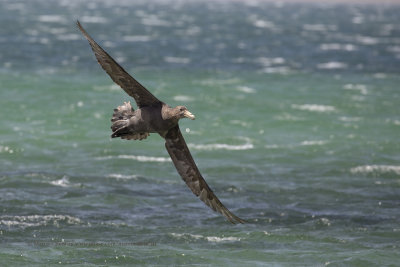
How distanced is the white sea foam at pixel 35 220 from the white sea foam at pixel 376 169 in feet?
32.1

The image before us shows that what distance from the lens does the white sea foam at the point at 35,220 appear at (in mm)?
20859

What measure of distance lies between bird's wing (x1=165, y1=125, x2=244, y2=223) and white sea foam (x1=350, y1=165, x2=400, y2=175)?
12269mm

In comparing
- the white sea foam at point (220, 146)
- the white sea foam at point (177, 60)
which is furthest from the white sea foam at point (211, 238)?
the white sea foam at point (177, 60)

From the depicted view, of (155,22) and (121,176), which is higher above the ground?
(155,22)

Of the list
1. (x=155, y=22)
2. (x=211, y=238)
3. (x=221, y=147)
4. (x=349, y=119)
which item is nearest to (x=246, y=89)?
(x=349, y=119)

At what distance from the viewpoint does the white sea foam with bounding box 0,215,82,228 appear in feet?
68.4

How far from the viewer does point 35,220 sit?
835 inches

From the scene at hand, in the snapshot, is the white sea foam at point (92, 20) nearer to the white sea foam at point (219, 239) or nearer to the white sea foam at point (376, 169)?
the white sea foam at point (376, 169)

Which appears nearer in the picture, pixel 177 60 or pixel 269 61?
pixel 177 60

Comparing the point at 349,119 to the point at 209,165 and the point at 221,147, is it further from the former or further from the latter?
the point at 209,165

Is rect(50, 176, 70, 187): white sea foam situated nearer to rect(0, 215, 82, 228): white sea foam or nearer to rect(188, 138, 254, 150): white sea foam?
rect(0, 215, 82, 228): white sea foam

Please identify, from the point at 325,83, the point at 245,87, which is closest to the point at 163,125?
the point at 245,87

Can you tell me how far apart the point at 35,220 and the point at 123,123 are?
282 inches

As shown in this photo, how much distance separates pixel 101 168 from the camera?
2722 centimetres
